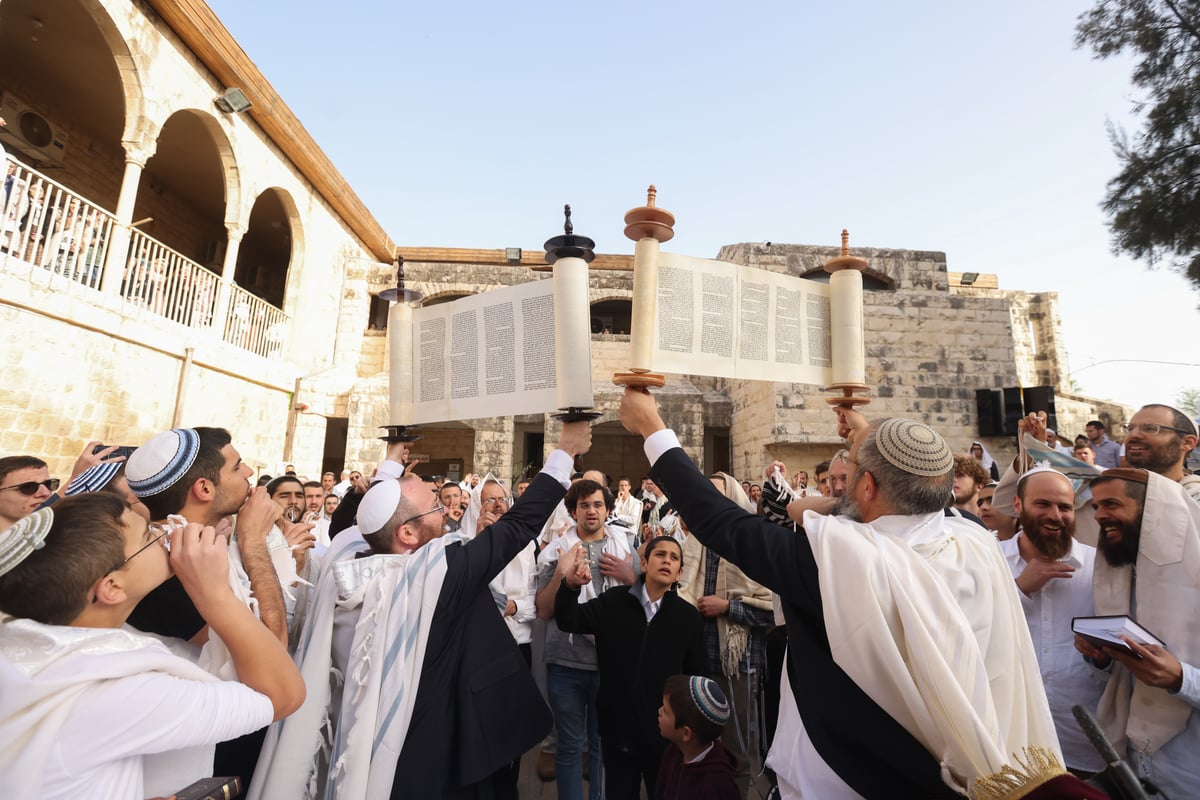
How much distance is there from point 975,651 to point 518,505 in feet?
4.59

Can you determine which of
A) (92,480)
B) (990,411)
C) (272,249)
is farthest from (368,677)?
(272,249)

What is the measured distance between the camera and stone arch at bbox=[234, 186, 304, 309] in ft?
40.4

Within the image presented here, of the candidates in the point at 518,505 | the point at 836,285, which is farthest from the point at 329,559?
the point at 836,285

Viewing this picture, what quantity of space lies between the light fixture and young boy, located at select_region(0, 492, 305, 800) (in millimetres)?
11026

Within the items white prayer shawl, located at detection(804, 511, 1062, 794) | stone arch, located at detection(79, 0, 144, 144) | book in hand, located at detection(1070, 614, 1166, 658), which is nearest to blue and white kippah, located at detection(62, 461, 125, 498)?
white prayer shawl, located at detection(804, 511, 1062, 794)

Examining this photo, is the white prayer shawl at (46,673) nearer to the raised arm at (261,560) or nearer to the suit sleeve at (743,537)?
the raised arm at (261,560)

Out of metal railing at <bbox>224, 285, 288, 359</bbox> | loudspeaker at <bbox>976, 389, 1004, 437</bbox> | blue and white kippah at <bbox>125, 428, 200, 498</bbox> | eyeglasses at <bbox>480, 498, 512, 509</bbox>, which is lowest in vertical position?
eyeglasses at <bbox>480, 498, 512, 509</bbox>

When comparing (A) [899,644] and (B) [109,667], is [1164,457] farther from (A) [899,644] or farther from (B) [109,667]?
(B) [109,667]

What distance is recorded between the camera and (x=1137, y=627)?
176 centimetres

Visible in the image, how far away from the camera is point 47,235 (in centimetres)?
710

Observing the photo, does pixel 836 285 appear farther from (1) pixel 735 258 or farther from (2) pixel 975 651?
(1) pixel 735 258

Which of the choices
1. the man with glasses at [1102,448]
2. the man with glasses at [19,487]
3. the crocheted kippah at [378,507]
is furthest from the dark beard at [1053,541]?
the man with glasses at [1102,448]

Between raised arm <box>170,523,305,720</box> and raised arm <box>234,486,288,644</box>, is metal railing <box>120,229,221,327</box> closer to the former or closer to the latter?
raised arm <box>234,486,288,644</box>

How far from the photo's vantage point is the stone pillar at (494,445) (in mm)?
12016
